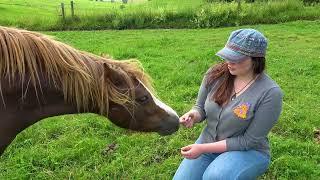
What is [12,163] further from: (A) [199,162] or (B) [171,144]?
(A) [199,162]

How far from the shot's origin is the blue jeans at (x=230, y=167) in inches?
118

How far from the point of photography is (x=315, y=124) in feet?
17.4

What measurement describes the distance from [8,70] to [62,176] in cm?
194

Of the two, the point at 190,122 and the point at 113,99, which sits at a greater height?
the point at 113,99

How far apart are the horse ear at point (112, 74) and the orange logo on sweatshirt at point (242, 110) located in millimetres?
766

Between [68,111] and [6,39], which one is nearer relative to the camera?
[6,39]

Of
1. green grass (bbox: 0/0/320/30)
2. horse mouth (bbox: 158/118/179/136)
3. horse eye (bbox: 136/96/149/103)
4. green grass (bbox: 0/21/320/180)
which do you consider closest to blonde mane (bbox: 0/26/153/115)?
horse eye (bbox: 136/96/149/103)

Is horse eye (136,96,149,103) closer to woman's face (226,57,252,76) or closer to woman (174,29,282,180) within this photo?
woman (174,29,282,180)

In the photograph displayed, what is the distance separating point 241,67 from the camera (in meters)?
3.02

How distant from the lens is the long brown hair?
304 cm

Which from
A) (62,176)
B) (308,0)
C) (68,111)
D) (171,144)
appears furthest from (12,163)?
(308,0)

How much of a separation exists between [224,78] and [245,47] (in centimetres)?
35

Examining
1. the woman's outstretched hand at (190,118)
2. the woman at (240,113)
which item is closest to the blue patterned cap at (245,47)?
the woman at (240,113)

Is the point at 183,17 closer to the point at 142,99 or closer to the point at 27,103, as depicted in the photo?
the point at 142,99
